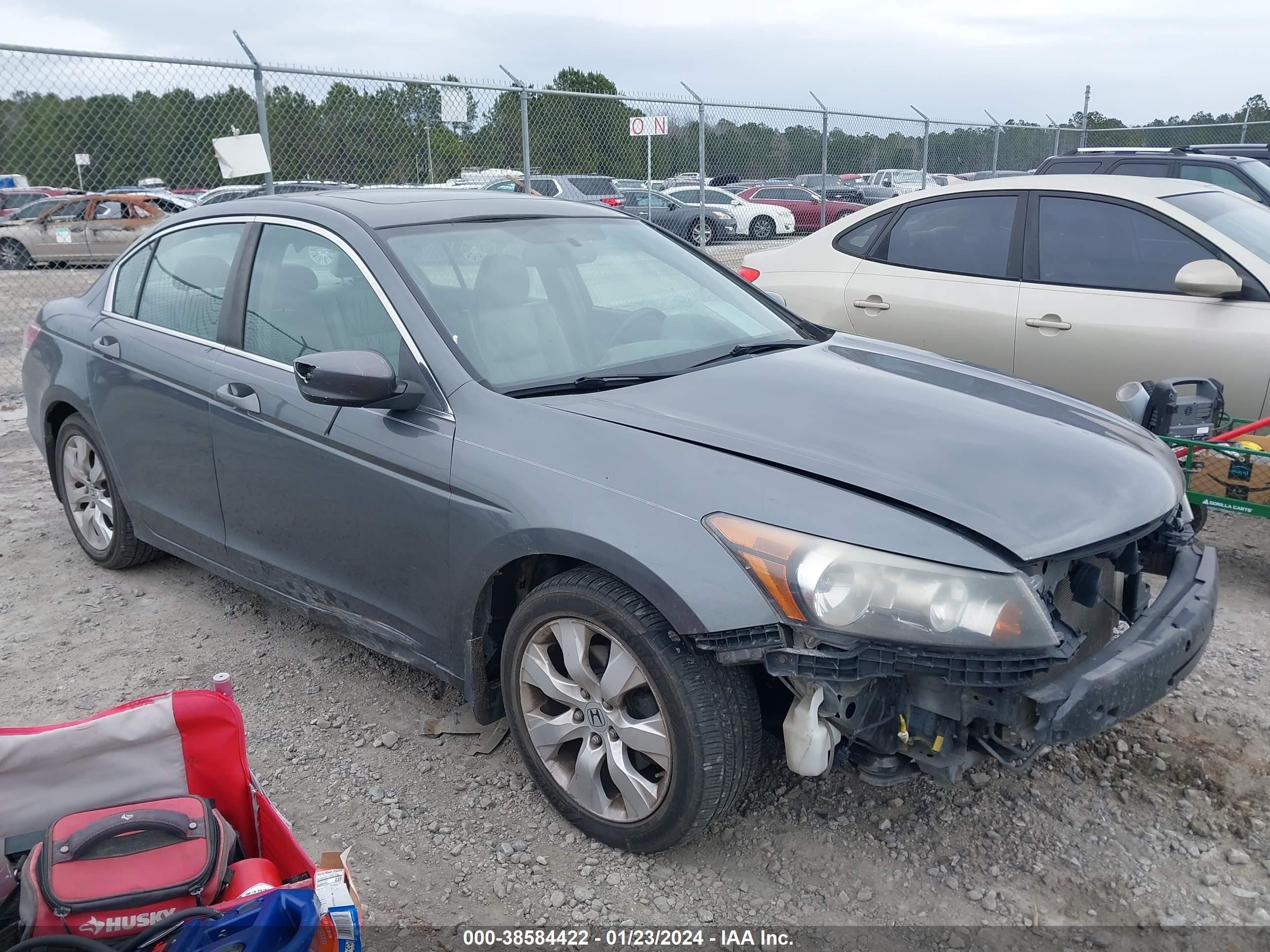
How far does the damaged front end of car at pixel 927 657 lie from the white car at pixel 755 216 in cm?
1681

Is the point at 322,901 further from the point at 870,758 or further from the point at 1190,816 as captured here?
the point at 1190,816

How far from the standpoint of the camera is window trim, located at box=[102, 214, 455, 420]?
284 cm

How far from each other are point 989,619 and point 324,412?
6.53 ft

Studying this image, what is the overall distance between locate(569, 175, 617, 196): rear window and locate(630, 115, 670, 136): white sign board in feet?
2.96

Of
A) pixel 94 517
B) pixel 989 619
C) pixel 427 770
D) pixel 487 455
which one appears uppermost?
pixel 487 455

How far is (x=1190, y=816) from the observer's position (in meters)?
2.75

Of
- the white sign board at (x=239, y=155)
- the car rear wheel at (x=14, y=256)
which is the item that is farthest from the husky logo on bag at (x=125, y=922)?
the car rear wheel at (x=14, y=256)

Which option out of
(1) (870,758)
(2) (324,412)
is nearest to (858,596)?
(1) (870,758)

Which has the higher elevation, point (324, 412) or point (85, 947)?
point (324, 412)

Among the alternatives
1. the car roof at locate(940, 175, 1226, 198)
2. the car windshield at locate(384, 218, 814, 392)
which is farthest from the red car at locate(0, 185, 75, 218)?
the car windshield at locate(384, 218, 814, 392)

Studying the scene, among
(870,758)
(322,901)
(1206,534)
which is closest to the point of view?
(322,901)

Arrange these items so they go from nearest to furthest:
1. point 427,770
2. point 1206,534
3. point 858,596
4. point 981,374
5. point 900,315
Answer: point 858,596, point 427,770, point 981,374, point 1206,534, point 900,315

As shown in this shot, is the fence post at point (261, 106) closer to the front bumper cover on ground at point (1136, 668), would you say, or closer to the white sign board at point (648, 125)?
the white sign board at point (648, 125)

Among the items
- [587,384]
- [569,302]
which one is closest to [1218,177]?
[569,302]
